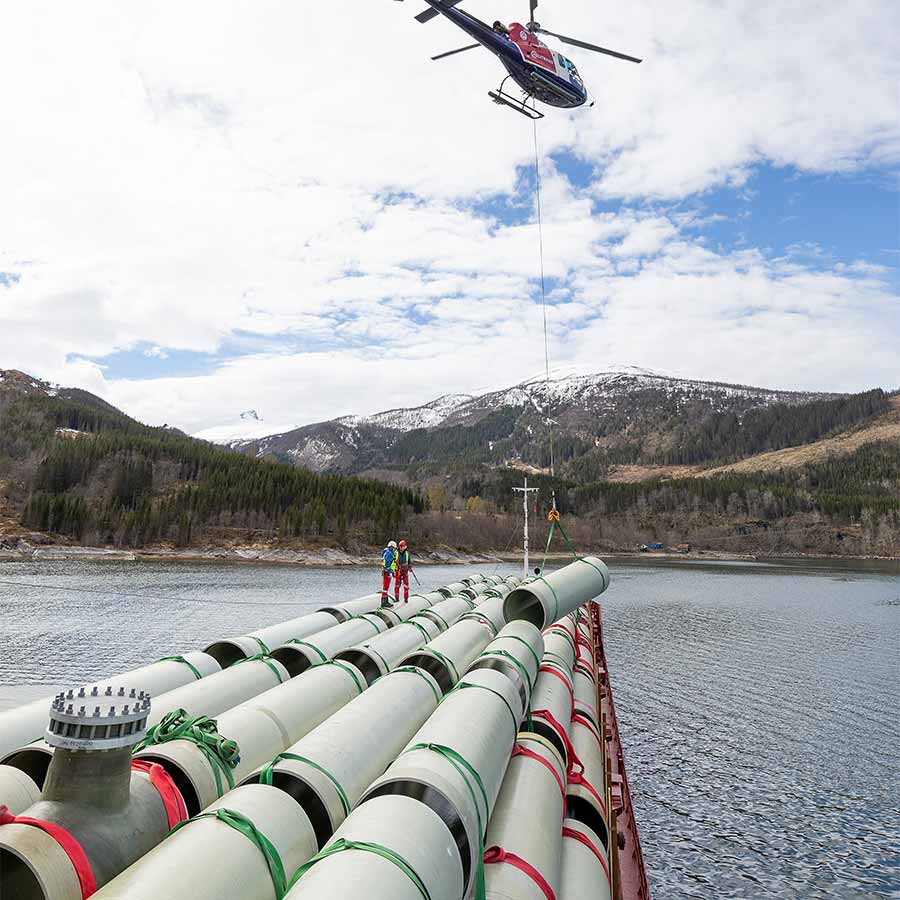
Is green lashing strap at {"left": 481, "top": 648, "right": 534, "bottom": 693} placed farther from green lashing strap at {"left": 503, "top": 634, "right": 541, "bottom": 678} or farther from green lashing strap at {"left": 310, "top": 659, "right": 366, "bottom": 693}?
green lashing strap at {"left": 310, "top": 659, "right": 366, "bottom": 693}

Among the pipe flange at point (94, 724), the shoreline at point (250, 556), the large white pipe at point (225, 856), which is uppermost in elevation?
the pipe flange at point (94, 724)

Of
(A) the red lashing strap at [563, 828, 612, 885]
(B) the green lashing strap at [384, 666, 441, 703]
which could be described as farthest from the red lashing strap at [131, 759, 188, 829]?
(A) the red lashing strap at [563, 828, 612, 885]

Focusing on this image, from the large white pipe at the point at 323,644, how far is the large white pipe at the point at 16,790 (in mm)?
5338

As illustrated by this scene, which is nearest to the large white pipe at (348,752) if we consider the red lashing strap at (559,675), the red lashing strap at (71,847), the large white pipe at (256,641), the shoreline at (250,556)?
the red lashing strap at (71,847)

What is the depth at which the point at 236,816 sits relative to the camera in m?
4.76

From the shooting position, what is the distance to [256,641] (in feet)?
38.8

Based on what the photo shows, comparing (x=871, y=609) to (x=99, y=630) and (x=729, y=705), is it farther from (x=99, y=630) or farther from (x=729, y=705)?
(x=99, y=630)

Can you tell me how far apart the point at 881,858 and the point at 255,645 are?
1195 cm

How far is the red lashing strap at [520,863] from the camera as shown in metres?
5.69

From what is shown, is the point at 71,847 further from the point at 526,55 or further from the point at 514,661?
the point at 526,55

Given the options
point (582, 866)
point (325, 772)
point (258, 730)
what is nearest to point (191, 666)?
point (258, 730)

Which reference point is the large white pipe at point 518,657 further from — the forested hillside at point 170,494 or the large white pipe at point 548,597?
the forested hillside at point 170,494

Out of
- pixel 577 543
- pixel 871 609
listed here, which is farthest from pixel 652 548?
pixel 871 609

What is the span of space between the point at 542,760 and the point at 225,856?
445 cm
